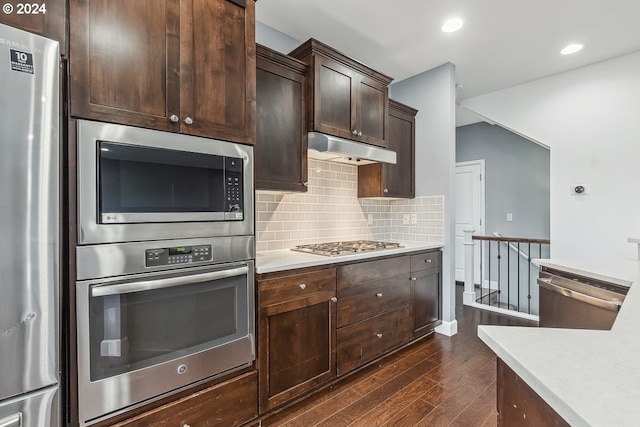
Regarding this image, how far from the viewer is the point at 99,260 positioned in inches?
47.3

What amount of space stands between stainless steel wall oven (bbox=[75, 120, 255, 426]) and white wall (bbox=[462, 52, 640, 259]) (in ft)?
11.7

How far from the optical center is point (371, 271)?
2.35 meters

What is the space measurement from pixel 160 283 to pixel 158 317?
16 centimetres

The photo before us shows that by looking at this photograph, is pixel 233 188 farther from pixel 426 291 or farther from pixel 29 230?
pixel 426 291

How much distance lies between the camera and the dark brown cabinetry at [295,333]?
5.67 feet

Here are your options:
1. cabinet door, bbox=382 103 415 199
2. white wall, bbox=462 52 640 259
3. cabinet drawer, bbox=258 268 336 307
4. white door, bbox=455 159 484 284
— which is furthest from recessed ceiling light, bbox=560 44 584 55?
cabinet drawer, bbox=258 268 336 307

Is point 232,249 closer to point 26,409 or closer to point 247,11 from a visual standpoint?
point 26,409

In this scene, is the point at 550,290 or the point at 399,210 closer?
the point at 550,290

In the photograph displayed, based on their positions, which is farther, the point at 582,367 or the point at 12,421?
the point at 12,421

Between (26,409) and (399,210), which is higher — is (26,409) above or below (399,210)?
below

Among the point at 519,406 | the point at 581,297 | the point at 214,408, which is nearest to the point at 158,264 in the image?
the point at 214,408

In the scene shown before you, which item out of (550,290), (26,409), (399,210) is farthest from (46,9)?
(399,210)

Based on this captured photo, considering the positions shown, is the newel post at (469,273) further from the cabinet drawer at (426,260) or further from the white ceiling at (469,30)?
the white ceiling at (469,30)

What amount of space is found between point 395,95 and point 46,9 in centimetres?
322
